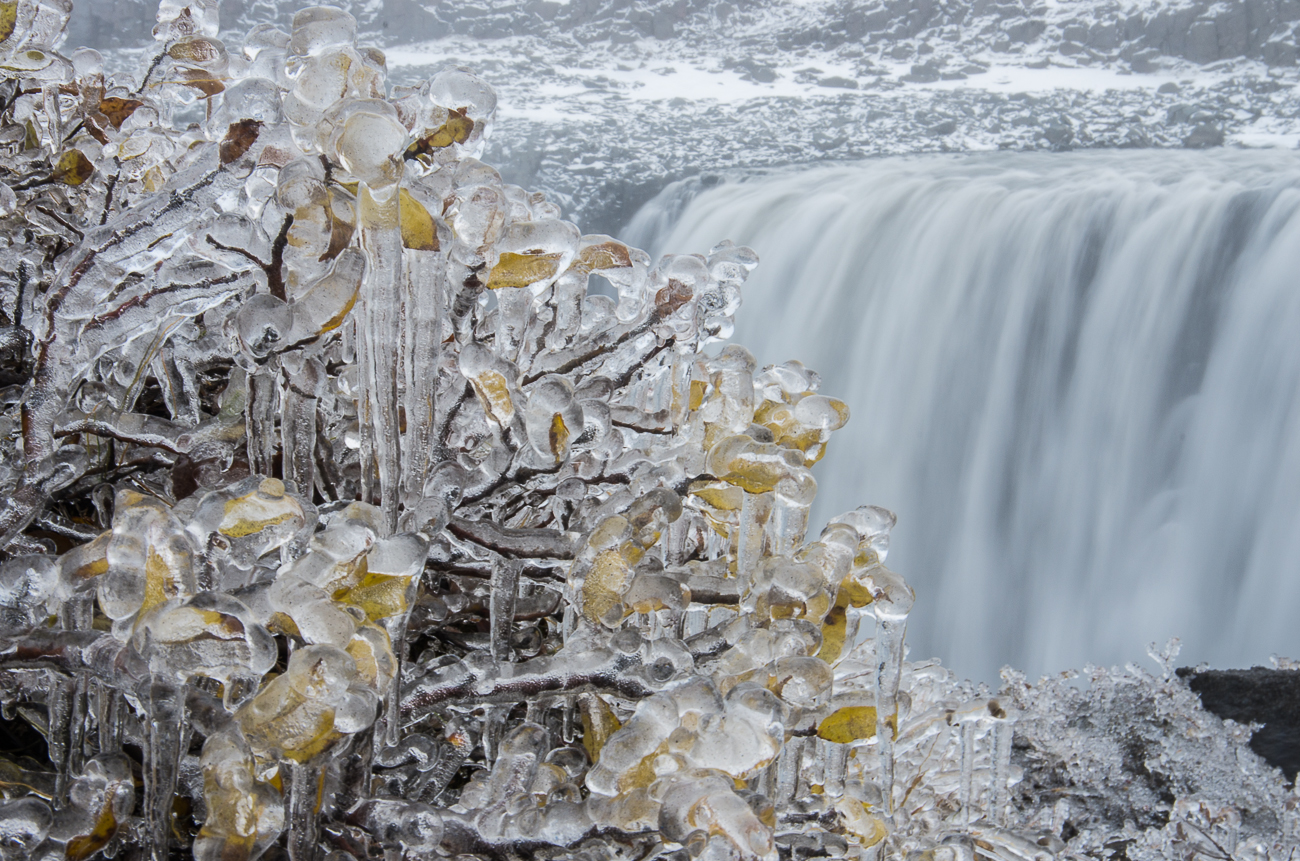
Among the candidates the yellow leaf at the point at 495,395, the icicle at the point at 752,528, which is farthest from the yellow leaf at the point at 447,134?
the icicle at the point at 752,528

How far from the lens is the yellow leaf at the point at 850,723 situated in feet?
1.24

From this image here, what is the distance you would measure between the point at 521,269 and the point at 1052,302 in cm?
356

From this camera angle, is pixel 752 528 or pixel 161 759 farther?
pixel 752 528

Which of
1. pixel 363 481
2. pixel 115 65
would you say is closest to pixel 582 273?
pixel 363 481

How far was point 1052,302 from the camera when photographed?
3.45 m

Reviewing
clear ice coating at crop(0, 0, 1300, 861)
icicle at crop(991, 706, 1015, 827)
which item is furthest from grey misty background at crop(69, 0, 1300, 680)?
clear ice coating at crop(0, 0, 1300, 861)

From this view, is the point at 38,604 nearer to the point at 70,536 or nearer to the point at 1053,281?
the point at 70,536

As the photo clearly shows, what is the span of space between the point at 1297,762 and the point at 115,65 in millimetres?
8593

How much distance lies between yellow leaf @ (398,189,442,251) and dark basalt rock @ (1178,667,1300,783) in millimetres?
1991

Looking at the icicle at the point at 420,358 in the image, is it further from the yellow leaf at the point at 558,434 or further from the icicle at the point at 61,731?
the icicle at the point at 61,731

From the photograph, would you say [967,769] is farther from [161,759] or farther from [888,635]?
[161,759]

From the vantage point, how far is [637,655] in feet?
1.16

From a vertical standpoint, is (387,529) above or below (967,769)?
above

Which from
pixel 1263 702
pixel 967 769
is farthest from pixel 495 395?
pixel 1263 702
